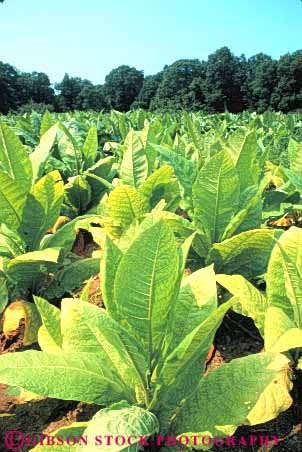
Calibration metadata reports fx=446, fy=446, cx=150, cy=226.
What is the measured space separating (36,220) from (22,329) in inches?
20.6

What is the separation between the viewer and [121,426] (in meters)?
1.00

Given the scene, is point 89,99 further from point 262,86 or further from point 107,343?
point 107,343

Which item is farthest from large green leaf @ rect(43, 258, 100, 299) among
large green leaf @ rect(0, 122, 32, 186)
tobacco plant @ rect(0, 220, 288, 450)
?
tobacco plant @ rect(0, 220, 288, 450)

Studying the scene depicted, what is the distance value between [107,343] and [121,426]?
1.03 ft

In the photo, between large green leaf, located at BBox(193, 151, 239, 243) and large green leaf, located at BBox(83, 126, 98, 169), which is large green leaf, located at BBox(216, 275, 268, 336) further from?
large green leaf, located at BBox(83, 126, 98, 169)

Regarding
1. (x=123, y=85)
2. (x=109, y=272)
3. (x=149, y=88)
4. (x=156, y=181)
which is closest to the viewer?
(x=109, y=272)

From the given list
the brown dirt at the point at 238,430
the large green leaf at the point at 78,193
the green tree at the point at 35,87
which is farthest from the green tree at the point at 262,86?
the brown dirt at the point at 238,430

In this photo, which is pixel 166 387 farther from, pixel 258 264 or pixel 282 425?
pixel 258 264

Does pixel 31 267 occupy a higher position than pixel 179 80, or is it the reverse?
pixel 179 80

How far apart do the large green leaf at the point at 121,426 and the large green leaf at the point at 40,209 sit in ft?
3.97

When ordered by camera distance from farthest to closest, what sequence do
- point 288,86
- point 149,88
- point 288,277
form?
point 149,88 → point 288,86 → point 288,277

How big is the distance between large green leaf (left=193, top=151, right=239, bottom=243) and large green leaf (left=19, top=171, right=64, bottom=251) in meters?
0.69

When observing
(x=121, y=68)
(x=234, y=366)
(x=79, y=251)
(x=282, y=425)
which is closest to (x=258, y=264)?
(x=282, y=425)

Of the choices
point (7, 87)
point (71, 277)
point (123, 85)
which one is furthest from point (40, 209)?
point (123, 85)
